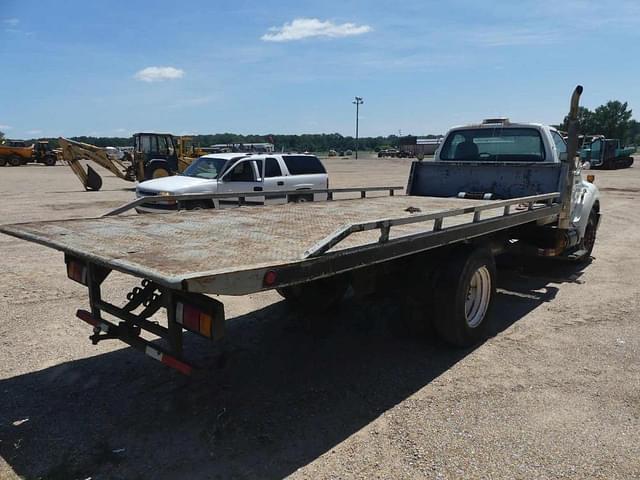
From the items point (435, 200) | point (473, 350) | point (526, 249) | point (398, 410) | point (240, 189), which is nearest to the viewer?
point (398, 410)

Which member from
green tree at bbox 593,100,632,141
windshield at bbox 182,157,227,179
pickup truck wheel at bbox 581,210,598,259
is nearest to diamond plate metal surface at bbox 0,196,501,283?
pickup truck wheel at bbox 581,210,598,259

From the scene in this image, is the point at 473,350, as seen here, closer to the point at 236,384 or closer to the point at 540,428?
the point at 540,428

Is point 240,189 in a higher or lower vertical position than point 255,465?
higher

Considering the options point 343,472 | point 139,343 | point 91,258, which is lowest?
point 343,472

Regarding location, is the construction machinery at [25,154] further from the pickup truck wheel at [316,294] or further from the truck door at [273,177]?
the pickup truck wheel at [316,294]

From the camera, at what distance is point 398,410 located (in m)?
3.64

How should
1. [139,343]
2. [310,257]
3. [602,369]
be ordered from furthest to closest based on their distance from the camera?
[602,369] → [139,343] → [310,257]

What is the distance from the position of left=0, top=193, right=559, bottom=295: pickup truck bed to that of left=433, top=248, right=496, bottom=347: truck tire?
1.13ft

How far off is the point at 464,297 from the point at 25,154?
47.0 meters

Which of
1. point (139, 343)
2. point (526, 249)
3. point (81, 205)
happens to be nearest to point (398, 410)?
point (139, 343)

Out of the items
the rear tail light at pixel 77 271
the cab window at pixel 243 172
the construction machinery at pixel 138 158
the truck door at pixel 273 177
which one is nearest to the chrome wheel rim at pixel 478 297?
the rear tail light at pixel 77 271

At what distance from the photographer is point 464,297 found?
4.52 meters

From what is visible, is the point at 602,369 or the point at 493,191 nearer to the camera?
the point at 602,369

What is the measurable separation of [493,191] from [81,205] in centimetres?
1376
